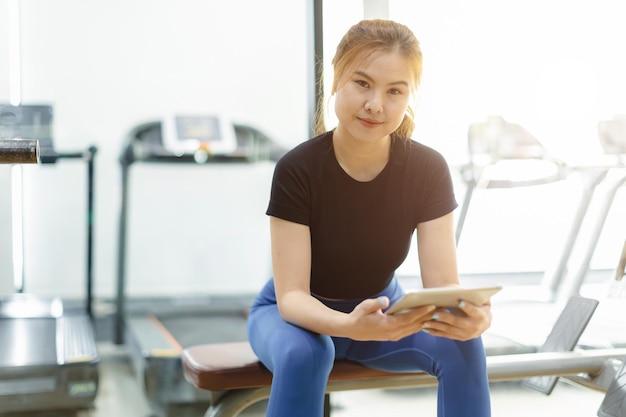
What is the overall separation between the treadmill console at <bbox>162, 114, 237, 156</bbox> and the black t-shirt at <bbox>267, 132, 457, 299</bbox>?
1.62 meters

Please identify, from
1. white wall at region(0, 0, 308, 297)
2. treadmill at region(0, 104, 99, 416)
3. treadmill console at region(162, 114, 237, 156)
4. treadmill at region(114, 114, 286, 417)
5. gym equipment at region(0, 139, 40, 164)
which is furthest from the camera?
white wall at region(0, 0, 308, 297)

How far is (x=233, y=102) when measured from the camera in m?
3.82

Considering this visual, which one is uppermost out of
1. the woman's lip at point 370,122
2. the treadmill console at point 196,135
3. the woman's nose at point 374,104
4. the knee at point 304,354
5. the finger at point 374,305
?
the treadmill console at point 196,135

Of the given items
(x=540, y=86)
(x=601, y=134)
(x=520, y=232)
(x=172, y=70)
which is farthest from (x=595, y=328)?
(x=172, y=70)

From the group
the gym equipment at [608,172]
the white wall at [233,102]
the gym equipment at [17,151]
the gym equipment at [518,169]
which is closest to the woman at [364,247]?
the gym equipment at [17,151]

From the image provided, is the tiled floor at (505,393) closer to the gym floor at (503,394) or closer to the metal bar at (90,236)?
the gym floor at (503,394)

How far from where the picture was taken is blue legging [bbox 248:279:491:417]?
1.34 metres

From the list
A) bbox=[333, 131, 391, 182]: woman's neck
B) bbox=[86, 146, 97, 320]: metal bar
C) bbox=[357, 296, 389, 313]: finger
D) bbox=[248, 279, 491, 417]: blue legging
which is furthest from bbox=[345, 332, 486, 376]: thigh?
bbox=[86, 146, 97, 320]: metal bar

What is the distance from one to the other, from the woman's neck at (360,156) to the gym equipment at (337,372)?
0.45m

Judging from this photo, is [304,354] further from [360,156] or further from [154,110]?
[154,110]

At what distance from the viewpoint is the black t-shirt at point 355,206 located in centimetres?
155

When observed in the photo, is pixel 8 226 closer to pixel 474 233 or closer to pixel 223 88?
pixel 223 88

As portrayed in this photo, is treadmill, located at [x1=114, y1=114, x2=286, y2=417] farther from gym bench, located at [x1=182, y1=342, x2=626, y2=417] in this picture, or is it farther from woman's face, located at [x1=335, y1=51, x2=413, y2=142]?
woman's face, located at [x1=335, y1=51, x2=413, y2=142]

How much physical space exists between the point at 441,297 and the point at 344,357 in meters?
0.43
